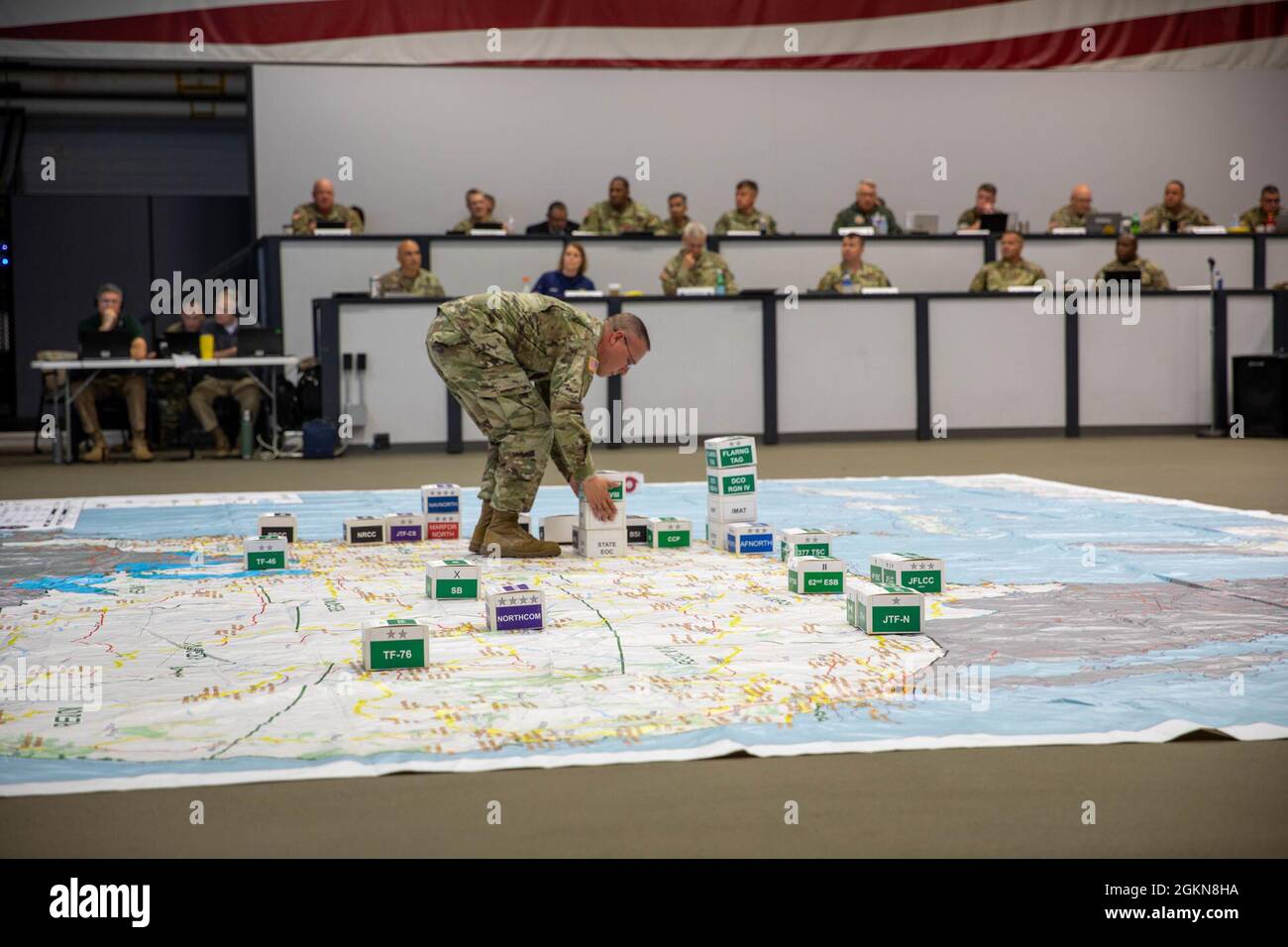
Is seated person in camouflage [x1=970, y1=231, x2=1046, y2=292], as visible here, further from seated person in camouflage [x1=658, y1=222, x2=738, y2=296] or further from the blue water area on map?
the blue water area on map

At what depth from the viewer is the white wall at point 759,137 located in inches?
583

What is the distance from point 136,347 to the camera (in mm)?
10477

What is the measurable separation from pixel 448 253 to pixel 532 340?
744cm

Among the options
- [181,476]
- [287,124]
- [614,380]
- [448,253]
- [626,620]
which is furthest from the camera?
[287,124]

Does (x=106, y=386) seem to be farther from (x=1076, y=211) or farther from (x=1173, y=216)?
(x=1173, y=216)

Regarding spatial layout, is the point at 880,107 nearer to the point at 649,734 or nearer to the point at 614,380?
the point at 614,380

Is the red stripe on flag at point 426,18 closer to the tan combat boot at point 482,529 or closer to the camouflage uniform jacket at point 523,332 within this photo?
the camouflage uniform jacket at point 523,332

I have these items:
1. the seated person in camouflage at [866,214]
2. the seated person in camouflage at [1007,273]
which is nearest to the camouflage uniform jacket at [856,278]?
the seated person in camouflage at [1007,273]

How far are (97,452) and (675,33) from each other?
7856mm

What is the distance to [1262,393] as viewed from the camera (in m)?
11.4

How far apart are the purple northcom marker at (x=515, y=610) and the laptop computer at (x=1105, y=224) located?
1039cm
